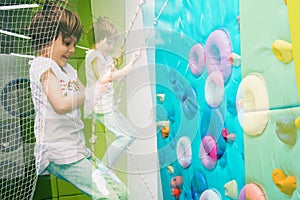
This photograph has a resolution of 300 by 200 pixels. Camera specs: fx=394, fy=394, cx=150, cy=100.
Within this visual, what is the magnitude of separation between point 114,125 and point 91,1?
711mm

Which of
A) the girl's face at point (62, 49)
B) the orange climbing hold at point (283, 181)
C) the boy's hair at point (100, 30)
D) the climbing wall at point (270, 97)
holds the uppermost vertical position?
the boy's hair at point (100, 30)

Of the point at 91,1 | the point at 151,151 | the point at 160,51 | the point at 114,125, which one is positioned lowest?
the point at 151,151

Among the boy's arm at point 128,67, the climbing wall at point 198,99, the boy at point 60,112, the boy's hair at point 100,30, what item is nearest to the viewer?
A: the climbing wall at point 198,99

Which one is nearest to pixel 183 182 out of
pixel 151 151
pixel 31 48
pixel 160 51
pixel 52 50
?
pixel 151 151

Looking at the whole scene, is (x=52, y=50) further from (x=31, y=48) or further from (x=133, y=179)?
(x=133, y=179)

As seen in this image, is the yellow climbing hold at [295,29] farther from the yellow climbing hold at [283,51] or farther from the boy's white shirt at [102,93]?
the boy's white shirt at [102,93]

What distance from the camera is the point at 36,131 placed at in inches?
78.5

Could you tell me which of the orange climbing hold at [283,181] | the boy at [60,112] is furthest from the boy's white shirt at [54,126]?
the orange climbing hold at [283,181]

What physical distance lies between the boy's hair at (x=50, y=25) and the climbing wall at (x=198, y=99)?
503 millimetres

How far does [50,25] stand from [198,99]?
0.90m

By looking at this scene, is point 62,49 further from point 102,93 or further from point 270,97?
point 270,97

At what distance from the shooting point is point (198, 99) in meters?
1.50

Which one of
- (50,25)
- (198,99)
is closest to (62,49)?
(50,25)

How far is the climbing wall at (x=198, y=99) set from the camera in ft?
4.18
